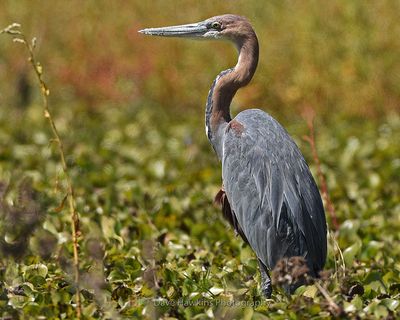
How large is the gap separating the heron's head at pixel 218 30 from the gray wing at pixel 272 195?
56cm

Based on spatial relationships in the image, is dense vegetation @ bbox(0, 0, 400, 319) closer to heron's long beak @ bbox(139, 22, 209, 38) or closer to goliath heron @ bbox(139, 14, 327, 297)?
goliath heron @ bbox(139, 14, 327, 297)

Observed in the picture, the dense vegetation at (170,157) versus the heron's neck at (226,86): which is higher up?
the heron's neck at (226,86)

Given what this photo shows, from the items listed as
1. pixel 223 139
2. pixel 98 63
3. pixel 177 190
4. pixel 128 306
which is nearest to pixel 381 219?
pixel 177 190

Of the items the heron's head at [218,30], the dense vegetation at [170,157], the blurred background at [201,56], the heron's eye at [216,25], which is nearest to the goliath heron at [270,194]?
the dense vegetation at [170,157]

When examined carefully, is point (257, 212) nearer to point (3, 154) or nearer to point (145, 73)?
point (3, 154)

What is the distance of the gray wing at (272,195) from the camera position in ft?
14.7

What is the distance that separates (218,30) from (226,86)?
1.13 ft

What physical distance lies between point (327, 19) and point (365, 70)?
70 centimetres

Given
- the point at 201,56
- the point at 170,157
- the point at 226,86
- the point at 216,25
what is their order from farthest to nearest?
the point at 201,56 → the point at 170,157 → the point at 216,25 → the point at 226,86

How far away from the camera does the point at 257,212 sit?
15.0 ft

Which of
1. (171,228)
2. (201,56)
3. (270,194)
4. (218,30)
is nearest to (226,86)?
(218,30)

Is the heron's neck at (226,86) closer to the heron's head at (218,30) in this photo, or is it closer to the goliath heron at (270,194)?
the heron's head at (218,30)

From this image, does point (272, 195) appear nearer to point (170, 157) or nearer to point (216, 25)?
point (216, 25)

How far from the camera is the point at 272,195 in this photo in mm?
4488
